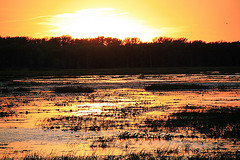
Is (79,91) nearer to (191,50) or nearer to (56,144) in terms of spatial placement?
(56,144)

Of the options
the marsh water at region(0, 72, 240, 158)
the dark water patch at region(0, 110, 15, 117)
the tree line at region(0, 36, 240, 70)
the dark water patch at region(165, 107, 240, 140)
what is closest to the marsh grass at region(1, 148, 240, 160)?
the marsh water at region(0, 72, 240, 158)

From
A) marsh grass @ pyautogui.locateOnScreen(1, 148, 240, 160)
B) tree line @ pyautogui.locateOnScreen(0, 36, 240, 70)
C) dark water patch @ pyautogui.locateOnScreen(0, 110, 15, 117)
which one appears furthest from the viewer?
tree line @ pyautogui.locateOnScreen(0, 36, 240, 70)

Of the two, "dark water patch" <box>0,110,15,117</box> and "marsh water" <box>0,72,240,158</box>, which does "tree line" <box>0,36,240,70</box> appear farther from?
"marsh water" <box>0,72,240,158</box>

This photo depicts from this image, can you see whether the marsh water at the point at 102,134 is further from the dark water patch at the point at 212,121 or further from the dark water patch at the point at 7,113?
the dark water patch at the point at 212,121

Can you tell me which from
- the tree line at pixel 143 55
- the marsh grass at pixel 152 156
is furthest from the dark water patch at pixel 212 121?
the tree line at pixel 143 55

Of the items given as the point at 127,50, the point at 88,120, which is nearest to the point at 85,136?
the point at 88,120

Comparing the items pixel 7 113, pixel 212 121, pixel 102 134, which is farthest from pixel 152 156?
pixel 7 113

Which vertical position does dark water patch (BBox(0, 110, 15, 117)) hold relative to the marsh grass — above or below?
above

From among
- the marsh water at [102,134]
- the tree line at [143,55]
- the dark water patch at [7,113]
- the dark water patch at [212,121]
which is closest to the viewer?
the marsh water at [102,134]

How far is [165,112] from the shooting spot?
23.0m

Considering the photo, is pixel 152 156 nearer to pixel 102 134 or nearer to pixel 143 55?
pixel 102 134

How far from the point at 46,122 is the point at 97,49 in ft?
464

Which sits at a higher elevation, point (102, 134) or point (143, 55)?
point (143, 55)

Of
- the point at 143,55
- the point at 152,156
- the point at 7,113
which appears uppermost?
the point at 143,55
